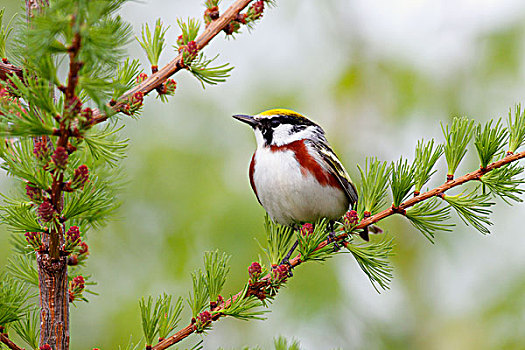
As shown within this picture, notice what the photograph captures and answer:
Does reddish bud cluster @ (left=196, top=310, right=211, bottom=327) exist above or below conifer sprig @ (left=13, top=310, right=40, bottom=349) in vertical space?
above

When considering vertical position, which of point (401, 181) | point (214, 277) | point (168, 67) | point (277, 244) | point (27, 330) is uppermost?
point (168, 67)

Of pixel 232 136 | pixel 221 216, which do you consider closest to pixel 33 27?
pixel 221 216

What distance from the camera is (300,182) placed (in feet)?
7.47

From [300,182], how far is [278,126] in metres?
0.36

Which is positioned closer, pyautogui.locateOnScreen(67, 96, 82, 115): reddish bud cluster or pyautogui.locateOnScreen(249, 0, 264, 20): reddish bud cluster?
pyautogui.locateOnScreen(67, 96, 82, 115): reddish bud cluster

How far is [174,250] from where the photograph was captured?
322 centimetres

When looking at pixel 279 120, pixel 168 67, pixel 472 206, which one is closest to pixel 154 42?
pixel 168 67

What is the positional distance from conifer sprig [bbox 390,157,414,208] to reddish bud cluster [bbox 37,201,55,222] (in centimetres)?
84

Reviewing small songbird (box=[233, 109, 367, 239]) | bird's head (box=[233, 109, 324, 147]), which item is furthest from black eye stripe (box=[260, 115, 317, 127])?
small songbird (box=[233, 109, 367, 239])

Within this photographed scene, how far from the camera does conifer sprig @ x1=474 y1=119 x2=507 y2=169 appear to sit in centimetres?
140

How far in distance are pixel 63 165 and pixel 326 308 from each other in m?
2.55

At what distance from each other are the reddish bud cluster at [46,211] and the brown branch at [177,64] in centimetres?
21

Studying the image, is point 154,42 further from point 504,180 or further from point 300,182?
point 300,182

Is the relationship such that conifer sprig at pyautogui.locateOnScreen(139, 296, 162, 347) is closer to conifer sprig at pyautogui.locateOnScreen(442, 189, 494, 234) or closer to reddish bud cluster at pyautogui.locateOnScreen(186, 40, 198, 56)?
reddish bud cluster at pyautogui.locateOnScreen(186, 40, 198, 56)
